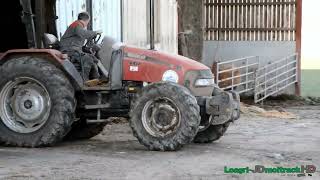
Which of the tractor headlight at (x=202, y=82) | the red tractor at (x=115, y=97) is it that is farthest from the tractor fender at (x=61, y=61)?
the tractor headlight at (x=202, y=82)

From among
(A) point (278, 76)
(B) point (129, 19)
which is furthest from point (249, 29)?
(B) point (129, 19)

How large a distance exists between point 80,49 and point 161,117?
4.86 ft

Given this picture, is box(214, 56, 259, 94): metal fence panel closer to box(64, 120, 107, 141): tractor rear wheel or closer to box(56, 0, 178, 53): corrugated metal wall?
box(56, 0, 178, 53): corrugated metal wall

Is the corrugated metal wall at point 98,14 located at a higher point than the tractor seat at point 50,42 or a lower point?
higher

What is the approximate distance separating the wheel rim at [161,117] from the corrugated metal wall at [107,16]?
3.93 metres

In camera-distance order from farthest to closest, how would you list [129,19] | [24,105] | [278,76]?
[278,76]
[129,19]
[24,105]

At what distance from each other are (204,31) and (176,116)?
13.7m

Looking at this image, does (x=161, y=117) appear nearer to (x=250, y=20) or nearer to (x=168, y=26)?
(x=168, y=26)

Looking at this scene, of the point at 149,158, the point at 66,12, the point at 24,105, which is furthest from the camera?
the point at 66,12

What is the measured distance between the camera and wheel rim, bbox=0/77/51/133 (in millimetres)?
8203

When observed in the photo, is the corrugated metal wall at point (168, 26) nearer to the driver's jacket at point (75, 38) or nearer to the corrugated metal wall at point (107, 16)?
the corrugated metal wall at point (107, 16)

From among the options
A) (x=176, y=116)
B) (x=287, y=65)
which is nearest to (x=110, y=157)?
(x=176, y=116)

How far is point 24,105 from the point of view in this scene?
8273 mm

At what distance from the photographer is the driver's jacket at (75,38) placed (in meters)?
8.55
